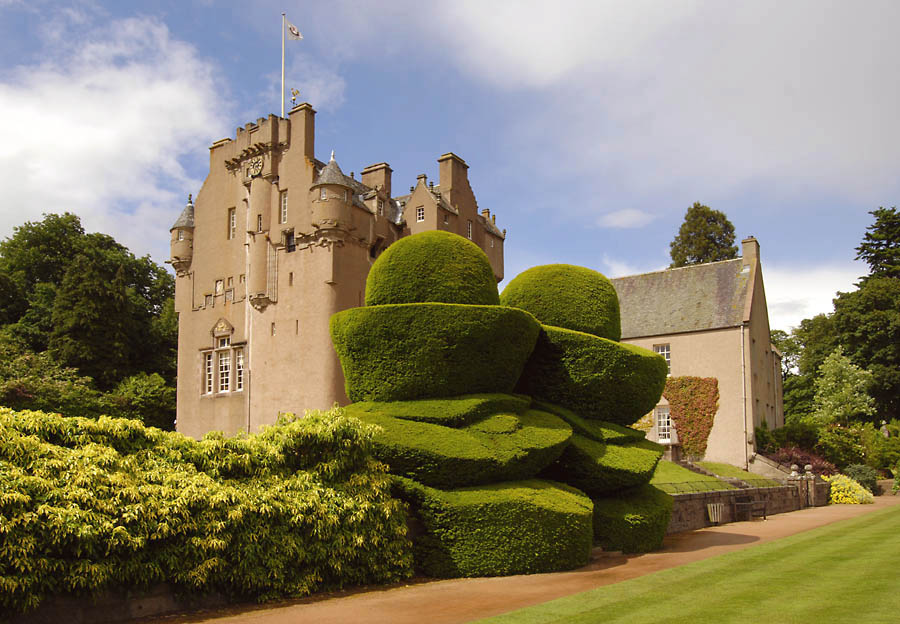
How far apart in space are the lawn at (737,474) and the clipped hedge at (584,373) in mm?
15473

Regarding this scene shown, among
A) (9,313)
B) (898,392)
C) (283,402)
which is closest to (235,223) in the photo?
(283,402)

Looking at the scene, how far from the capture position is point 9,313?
4734cm

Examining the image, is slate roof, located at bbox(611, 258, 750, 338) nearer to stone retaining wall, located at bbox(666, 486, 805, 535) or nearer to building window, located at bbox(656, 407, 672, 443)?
building window, located at bbox(656, 407, 672, 443)

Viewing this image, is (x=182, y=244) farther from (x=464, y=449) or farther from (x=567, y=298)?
(x=464, y=449)

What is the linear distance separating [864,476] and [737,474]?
7.13 m

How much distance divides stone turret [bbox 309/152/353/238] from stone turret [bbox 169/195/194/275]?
33.5ft

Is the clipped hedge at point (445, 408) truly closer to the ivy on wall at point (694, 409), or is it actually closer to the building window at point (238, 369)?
the building window at point (238, 369)

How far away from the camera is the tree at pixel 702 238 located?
55.9 meters

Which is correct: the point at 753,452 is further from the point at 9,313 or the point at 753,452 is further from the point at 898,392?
the point at 9,313

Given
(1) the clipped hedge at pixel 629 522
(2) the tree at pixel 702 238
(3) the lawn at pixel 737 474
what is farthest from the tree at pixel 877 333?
(1) the clipped hedge at pixel 629 522

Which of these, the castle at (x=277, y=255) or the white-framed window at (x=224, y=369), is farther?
the white-framed window at (x=224, y=369)

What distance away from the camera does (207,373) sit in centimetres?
3675

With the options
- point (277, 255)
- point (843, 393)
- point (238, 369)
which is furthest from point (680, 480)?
point (843, 393)

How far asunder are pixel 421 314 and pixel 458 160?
929 inches
